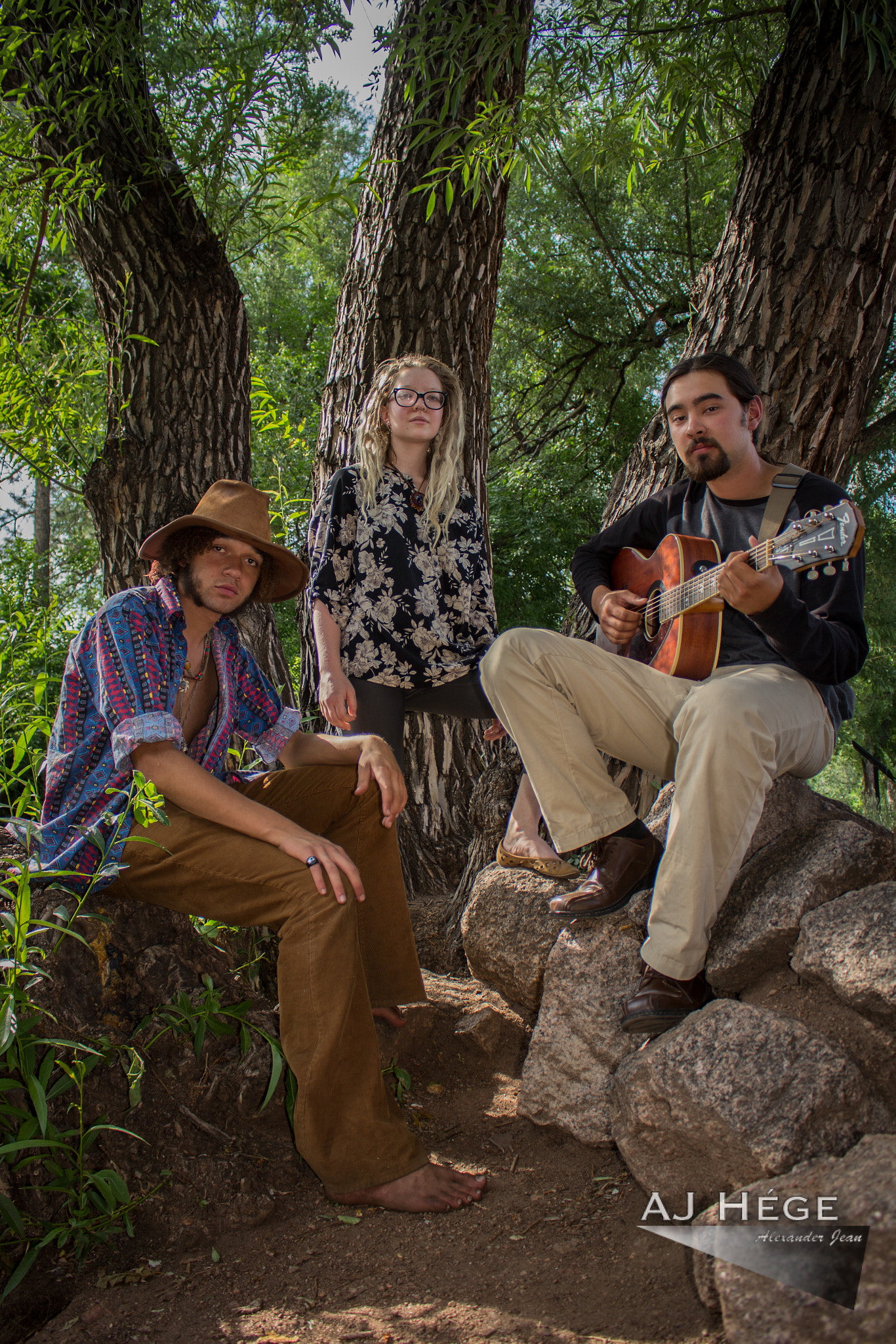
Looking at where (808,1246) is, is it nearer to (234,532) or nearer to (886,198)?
(234,532)

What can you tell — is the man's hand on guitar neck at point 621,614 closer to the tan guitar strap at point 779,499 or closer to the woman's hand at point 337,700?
the tan guitar strap at point 779,499

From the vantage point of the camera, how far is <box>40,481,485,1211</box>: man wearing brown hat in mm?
2219

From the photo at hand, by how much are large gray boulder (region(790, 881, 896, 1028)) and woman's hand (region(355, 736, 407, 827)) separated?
114 centimetres

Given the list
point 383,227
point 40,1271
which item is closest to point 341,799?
point 40,1271

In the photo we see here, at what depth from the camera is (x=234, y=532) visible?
2.72m

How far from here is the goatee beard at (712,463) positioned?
113 inches

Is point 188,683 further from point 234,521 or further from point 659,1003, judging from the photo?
point 659,1003

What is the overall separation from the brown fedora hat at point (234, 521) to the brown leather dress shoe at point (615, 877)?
1.28m

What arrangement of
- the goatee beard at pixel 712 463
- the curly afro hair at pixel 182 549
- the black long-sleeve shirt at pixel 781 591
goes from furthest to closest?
the goatee beard at pixel 712 463 → the curly afro hair at pixel 182 549 → the black long-sleeve shirt at pixel 781 591

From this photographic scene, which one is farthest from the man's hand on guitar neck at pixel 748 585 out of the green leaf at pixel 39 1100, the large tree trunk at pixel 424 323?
the green leaf at pixel 39 1100

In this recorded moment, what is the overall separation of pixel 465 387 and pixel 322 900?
102 inches

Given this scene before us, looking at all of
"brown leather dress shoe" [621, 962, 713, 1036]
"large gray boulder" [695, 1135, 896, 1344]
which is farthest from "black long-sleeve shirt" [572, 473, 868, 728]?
"large gray boulder" [695, 1135, 896, 1344]

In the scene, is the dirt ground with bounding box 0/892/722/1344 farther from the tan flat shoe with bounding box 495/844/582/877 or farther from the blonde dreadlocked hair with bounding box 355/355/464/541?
the blonde dreadlocked hair with bounding box 355/355/464/541

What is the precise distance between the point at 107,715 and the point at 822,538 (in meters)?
1.89
